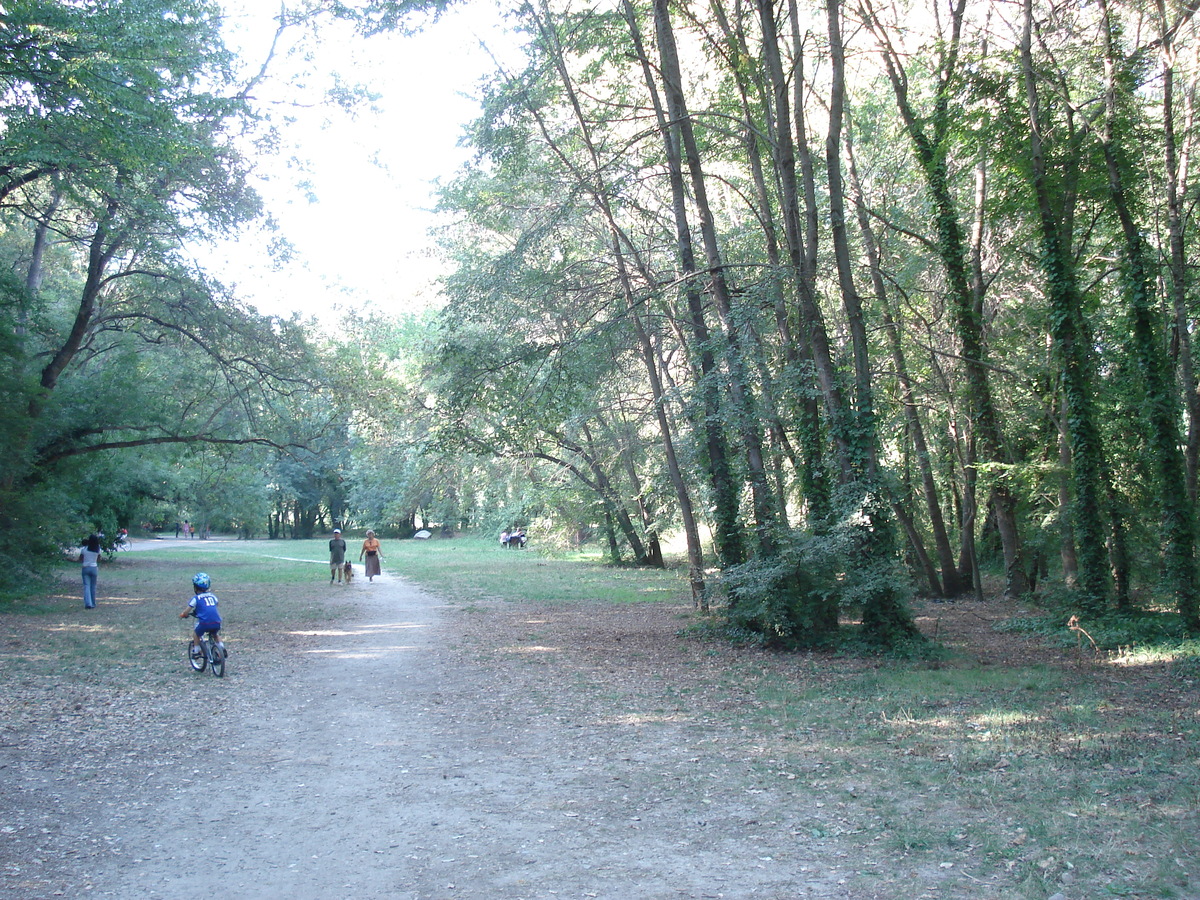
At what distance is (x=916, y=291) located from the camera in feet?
54.3

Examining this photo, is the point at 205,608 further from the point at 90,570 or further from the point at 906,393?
the point at 906,393

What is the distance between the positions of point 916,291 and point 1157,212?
4326mm

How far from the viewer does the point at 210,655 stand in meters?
10.2

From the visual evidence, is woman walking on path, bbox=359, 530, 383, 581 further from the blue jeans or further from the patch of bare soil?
the patch of bare soil

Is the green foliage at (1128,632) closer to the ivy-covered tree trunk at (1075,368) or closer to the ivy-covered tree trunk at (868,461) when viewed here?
the ivy-covered tree trunk at (1075,368)

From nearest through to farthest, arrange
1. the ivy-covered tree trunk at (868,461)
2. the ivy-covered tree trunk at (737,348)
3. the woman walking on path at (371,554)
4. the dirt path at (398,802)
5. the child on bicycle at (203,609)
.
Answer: the dirt path at (398,802) < the child on bicycle at (203,609) < the ivy-covered tree trunk at (868,461) < the ivy-covered tree trunk at (737,348) < the woman walking on path at (371,554)

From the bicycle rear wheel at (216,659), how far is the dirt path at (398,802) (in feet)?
1.74

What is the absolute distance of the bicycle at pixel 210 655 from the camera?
397 inches

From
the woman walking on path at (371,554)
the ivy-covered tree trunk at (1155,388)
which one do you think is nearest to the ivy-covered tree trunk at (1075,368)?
the ivy-covered tree trunk at (1155,388)

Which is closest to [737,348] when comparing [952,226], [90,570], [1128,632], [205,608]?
[952,226]

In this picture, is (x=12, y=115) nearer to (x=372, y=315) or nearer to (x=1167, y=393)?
(x=372, y=315)

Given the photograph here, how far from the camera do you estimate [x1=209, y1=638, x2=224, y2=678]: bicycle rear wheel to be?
10062 millimetres

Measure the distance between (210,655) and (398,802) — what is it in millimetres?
5627

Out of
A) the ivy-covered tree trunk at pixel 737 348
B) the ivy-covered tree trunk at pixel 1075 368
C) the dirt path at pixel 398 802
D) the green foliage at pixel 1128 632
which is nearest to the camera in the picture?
the dirt path at pixel 398 802
